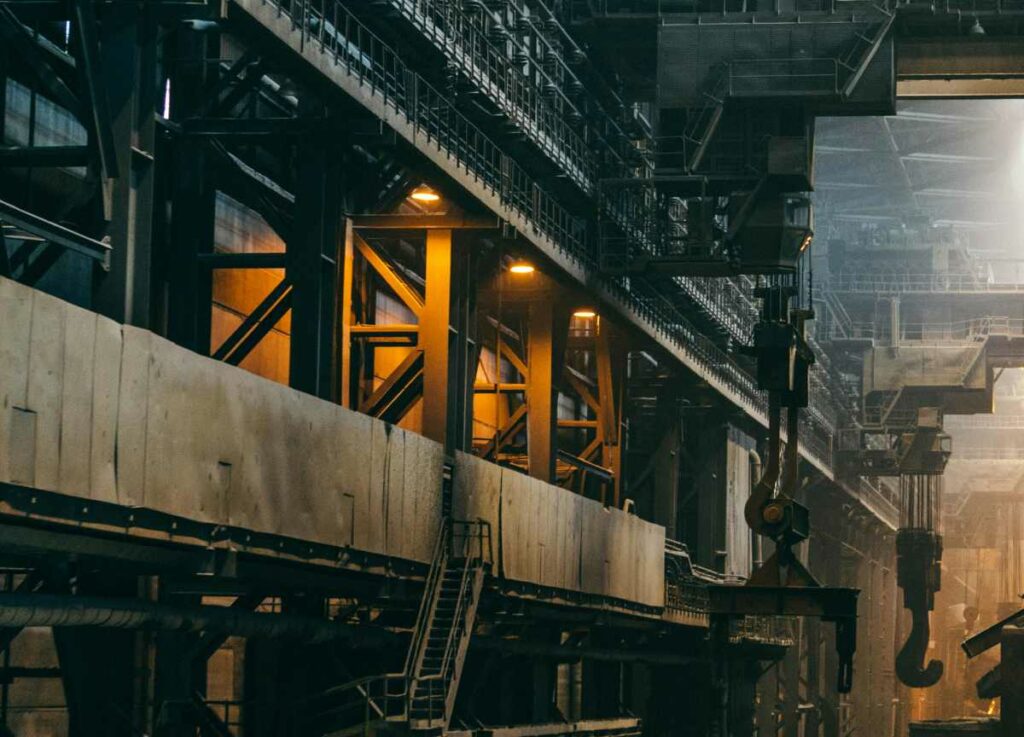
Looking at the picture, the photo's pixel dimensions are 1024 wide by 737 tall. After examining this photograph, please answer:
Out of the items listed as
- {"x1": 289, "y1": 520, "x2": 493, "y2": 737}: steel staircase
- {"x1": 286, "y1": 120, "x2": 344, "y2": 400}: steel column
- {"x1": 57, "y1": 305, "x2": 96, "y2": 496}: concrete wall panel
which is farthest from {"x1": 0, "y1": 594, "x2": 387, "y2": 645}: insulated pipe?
{"x1": 286, "y1": 120, "x2": 344, "y2": 400}: steel column

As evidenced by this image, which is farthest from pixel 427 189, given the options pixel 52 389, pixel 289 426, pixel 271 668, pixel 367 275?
pixel 52 389

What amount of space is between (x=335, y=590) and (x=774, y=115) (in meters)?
18.8

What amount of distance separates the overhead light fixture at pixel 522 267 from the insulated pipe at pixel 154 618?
49.6ft

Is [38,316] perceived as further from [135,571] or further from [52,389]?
[135,571]

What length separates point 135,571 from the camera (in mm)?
19469

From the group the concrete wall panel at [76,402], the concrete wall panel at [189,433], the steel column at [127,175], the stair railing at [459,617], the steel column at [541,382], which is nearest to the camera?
the concrete wall panel at [76,402]

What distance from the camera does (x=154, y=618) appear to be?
18984 mm

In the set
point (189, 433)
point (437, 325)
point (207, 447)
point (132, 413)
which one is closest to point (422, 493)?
point (437, 325)

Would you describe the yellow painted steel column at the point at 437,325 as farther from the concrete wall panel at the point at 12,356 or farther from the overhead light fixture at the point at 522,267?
the concrete wall panel at the point at 12,356

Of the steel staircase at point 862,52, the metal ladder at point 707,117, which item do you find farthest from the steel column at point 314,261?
the steel staircase at point 862,52

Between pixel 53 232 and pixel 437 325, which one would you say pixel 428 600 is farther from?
pixel 53 232

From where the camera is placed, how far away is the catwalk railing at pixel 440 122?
25.8 m

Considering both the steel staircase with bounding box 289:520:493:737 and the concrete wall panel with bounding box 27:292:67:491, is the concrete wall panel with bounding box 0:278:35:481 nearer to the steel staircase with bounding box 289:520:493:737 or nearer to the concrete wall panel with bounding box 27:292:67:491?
the concrete wall panel with bounding box 27:292:67:491

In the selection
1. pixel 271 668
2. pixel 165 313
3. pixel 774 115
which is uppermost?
pixel 774 115
